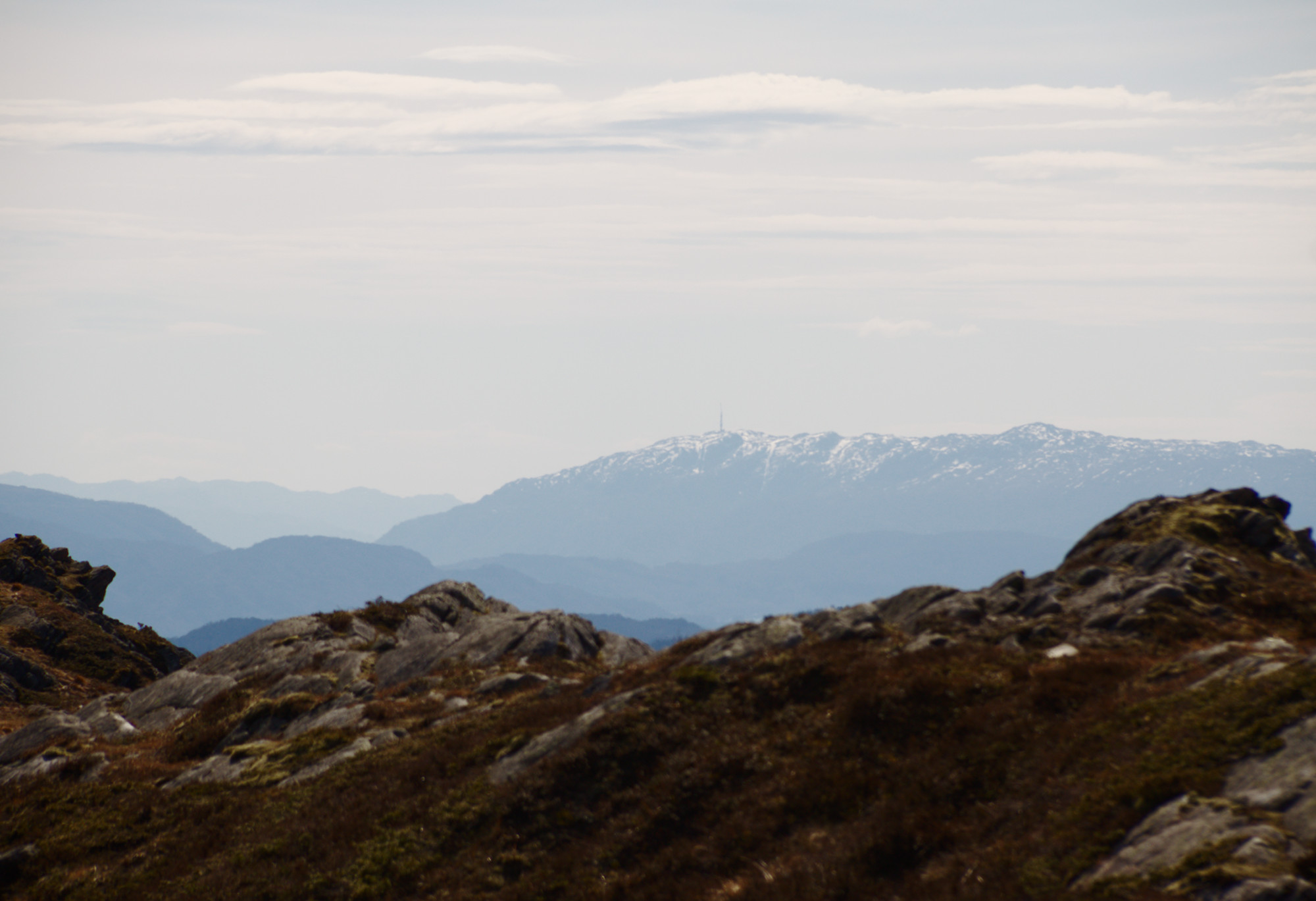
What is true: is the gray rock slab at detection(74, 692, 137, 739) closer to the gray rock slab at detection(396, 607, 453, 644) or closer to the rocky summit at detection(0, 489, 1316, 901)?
the rocky summit at detection(0, 489, 1316, 901)

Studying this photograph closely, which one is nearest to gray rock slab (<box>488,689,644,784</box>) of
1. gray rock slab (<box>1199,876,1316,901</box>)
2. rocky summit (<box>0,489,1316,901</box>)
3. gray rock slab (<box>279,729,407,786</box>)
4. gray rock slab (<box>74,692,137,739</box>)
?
rocky summit (<box>0,489,1316,901</box>)

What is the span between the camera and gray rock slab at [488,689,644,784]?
26781mm

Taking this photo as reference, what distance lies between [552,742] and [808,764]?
335 inches

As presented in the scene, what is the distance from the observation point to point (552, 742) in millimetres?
27578

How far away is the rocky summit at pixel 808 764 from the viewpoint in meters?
16.3

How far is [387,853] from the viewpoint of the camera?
23609mm

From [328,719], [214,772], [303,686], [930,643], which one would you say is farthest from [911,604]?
[303,686]

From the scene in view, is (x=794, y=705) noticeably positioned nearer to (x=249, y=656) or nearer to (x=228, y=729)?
(x=228, y=729)

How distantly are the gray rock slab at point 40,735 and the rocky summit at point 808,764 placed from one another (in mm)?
167

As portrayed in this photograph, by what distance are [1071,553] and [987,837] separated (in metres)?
25.5

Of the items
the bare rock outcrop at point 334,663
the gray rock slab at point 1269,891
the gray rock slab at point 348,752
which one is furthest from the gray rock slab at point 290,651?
the gray rock slab at point 1269,891

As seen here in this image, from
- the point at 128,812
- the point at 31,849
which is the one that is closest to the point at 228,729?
the point at 128,812

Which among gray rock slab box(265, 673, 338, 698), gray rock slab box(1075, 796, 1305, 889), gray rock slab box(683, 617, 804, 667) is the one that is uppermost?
gray rock slab box(1075, 796, 1305, 889)

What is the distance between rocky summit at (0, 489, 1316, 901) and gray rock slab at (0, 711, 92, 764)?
167 mm
